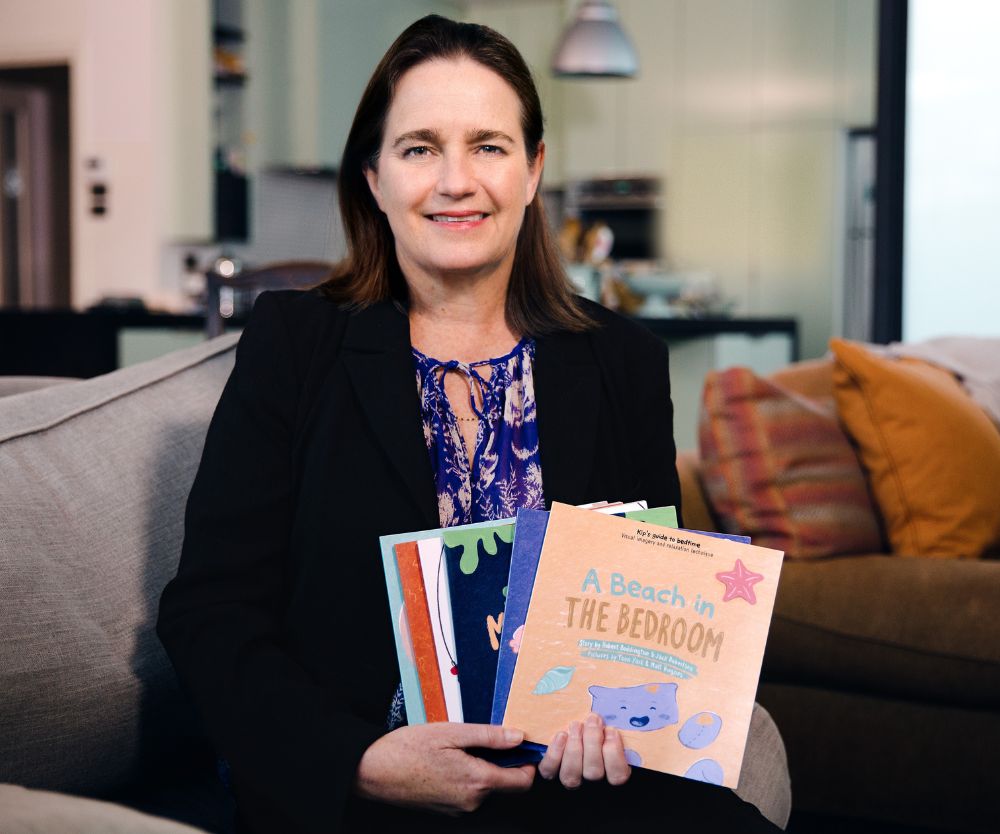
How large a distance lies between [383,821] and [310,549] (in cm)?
27

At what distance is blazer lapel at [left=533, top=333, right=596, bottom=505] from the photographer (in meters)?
1.22

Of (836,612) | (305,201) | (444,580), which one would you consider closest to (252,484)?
(444,580)

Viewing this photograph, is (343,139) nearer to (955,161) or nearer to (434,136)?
(955,161)

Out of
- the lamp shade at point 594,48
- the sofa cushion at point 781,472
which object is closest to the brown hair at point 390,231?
the sofa cushion at point 781,472

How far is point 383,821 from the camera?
1.04 metres

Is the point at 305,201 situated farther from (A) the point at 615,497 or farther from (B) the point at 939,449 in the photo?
(A) the point at 615,497

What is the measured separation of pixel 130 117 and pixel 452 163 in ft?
16.8

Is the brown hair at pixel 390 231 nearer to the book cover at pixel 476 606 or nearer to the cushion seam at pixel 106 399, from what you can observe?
the cushion seam at pixel 106 399

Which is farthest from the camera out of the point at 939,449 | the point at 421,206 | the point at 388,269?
the point at 939,449

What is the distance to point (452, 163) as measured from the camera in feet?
3.97

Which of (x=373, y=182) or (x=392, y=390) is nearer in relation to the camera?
(x=392, y=390)

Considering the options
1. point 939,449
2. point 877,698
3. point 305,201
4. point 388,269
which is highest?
point 305,201

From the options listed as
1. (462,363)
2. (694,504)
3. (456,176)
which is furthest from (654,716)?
(694,504)

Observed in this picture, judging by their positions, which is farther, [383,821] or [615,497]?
[615,497]
